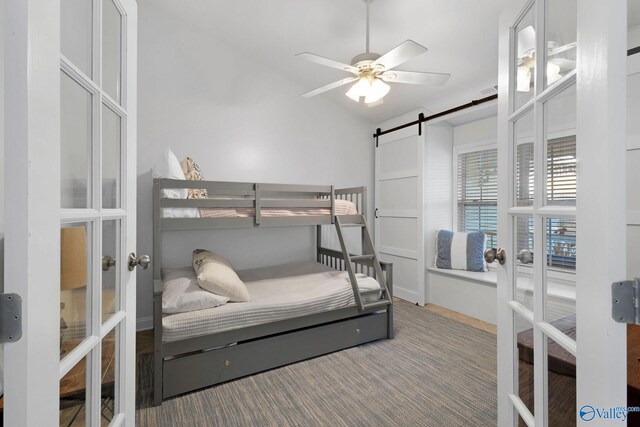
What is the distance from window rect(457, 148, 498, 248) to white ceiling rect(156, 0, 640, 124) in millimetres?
657

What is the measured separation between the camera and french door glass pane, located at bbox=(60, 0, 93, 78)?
0.66 meters

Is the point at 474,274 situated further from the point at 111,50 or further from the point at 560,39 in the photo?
the point at 111,50

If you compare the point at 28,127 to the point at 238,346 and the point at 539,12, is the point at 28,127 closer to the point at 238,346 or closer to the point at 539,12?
the point at 539,12

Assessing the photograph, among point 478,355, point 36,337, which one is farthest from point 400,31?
point 36,337

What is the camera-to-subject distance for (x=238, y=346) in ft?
6.57

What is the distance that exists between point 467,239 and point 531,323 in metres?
2.58

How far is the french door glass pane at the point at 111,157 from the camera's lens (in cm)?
90

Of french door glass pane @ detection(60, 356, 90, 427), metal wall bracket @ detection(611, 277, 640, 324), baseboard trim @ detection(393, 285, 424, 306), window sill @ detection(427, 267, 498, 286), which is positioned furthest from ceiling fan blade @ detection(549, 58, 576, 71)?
baseboard trim @ detection(393, 285, 424, 306)

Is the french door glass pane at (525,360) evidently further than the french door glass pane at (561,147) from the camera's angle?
Yes

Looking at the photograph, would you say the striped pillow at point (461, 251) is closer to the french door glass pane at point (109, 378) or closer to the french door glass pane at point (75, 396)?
the french door glass pane at point (109, 378)

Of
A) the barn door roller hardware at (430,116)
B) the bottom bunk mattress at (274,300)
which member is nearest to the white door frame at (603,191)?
the bottom bunk mattress at (274,300)

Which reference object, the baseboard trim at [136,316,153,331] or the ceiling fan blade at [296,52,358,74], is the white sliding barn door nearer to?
the ceiling fan blade at [296,52,358,74]

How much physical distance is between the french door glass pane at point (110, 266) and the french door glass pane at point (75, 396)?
16 centimetres

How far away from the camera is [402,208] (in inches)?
147
